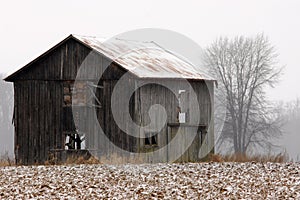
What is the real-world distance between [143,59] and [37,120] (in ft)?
19.2

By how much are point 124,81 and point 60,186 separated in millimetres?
11697

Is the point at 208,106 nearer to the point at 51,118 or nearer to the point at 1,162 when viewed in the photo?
the point at 51,118

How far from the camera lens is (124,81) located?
2902cm

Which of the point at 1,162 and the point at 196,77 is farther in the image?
the point at 196,77

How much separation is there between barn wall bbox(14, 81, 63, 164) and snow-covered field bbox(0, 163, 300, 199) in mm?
6693

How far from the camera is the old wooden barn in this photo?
95.0ft

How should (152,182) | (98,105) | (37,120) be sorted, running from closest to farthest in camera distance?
(152,182)
(98,105)
(37,120)

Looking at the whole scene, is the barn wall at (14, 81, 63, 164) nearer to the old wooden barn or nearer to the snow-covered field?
the old wooden barn

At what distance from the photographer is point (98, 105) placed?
29.4 metres

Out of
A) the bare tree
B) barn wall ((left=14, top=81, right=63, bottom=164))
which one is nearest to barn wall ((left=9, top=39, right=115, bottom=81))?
barn wall ((left=14, top=81, right=63, bottom=164))

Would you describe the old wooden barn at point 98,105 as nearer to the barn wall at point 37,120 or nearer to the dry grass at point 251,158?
the barn wall at point 37,120

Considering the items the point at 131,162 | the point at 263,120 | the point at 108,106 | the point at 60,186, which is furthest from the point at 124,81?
the point at 263,120

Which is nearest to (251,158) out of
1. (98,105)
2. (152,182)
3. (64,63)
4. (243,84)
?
(98,105)

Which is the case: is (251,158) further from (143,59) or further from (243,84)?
(243,84)
